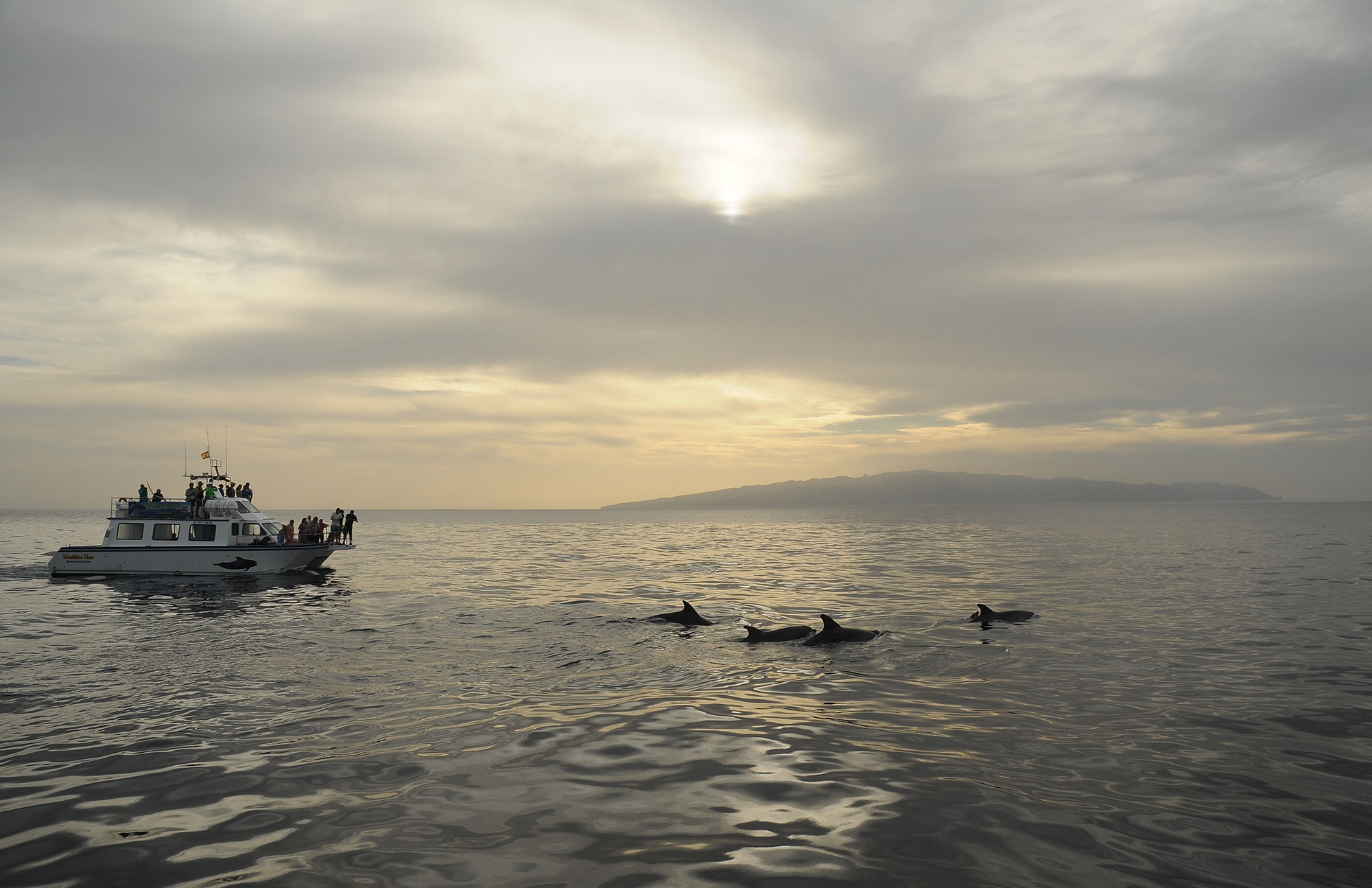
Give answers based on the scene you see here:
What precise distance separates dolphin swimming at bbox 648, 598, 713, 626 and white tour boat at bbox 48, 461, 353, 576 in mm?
28504

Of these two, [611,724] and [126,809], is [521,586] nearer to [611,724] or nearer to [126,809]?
[611,724]

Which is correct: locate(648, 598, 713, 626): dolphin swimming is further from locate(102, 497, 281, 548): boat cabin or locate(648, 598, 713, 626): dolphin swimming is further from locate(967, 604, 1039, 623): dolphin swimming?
locate(102, 497, 281, 548): boat cabin

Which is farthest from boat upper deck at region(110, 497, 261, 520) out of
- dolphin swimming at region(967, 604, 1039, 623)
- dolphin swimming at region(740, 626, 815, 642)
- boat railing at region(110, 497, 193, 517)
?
dolphin swimming at region(967, 604, 1039, 623)

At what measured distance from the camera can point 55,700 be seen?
14.9m

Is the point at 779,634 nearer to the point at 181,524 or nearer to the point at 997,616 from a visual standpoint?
the point at 997,616

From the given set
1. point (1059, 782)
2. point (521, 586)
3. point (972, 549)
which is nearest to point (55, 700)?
point (1059, 782)

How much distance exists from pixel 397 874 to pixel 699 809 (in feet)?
11.6

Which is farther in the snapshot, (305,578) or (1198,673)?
(305,578)

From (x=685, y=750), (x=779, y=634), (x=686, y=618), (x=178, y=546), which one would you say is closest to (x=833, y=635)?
(x=779, y=634)

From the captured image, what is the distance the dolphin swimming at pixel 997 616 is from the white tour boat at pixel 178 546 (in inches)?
1488

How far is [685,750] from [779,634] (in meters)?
10.6

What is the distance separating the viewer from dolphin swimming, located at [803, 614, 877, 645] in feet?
67.6

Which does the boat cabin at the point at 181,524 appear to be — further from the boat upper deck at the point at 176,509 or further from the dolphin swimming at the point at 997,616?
the dolphin swimming at the point at 997,616

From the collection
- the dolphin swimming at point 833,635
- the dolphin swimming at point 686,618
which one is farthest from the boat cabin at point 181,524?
the dolphin swimming at point 833,635
